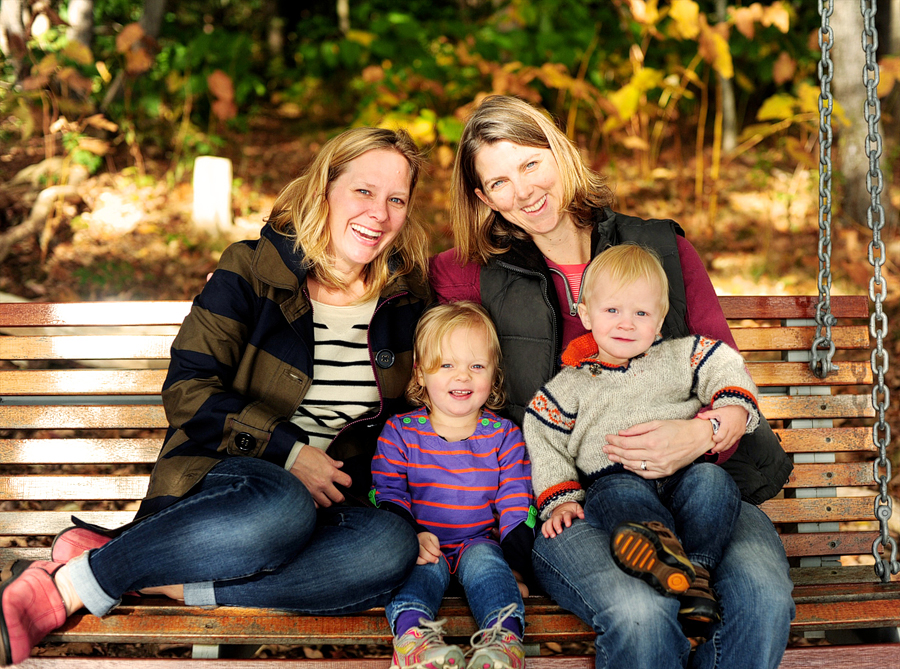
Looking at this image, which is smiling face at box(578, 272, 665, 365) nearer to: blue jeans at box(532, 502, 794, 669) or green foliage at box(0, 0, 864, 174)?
blue jeans at box(532, 502, 794, 669)

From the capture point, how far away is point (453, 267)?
10.3 feet

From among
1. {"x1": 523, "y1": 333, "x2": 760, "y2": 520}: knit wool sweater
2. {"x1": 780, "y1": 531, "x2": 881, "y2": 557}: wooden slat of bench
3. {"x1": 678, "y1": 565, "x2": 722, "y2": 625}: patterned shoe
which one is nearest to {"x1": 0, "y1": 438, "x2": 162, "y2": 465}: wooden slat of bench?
{"x1": 523, "y1": 333, "x2": 760, "y2": 520}: knit wool sweater

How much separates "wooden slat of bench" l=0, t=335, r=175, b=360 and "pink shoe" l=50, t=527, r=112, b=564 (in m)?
0.92

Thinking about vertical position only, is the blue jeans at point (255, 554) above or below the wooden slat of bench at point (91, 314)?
below

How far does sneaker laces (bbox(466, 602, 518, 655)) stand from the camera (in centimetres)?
211

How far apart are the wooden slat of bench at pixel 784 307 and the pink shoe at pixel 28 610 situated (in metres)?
2.76

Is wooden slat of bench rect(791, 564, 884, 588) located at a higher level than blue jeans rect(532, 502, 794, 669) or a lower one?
lower

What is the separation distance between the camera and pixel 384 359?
2.79 metres

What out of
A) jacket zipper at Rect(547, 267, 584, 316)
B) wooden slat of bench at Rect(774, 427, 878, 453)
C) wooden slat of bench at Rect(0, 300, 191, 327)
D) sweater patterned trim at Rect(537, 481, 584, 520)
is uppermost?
jacket zipper at Rect(547, 267, 584, 316)

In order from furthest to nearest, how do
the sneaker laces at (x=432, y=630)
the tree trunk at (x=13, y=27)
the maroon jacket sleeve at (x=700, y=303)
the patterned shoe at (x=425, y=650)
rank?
1. the tree trunk at (x=13, y=27)
2. the maroon jacket sleeve at (x=700, y=303)
3. the sneaker laces at (x=432, y=630)
4. the patterned shoe at (x=425, y=650)

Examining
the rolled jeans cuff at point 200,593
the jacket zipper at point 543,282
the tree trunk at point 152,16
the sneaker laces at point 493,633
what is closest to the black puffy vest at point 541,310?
the jacket zipper at point 543,282

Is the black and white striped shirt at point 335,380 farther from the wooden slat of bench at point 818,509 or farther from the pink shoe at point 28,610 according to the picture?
the wooden slat of bench at point 818,509

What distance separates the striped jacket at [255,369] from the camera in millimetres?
2527

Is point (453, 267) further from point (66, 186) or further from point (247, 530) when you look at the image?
point (66, 186)
